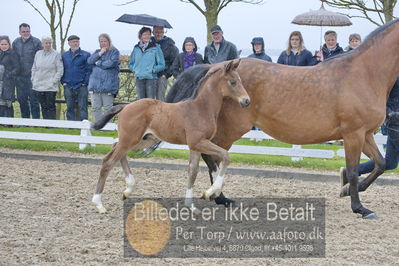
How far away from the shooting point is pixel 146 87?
11.6 metres

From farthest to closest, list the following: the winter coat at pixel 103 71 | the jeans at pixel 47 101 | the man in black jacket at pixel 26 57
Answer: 1. the man in black jacket at pixel 26 57
2. the jeans at pixel 47 101
3. the winter coat at pixel 103 71

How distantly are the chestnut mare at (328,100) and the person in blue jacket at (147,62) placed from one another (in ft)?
13.1

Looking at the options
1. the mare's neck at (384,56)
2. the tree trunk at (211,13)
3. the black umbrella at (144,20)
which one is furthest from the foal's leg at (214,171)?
the tree trunk at (211,13)

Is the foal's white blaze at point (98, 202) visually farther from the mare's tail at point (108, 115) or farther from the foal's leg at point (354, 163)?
the foal's leg at point (354, 163)

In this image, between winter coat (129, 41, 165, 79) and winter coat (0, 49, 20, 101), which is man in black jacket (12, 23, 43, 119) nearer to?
winter coat (0, 49, 20, 101)

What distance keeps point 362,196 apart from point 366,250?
2.80 metres

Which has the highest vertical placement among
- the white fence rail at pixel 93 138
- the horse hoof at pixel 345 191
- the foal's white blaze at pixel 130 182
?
the foal's white blaze at pixel 130 182

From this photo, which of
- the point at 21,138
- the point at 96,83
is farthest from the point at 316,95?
the point at 21,138

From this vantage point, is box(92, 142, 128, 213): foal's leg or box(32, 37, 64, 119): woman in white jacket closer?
box(92, 142, 128, 213): foal's leg

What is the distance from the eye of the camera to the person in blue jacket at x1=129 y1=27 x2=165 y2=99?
11409 millimetres

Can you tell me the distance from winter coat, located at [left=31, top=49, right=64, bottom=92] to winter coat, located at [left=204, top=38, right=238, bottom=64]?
2727 mm

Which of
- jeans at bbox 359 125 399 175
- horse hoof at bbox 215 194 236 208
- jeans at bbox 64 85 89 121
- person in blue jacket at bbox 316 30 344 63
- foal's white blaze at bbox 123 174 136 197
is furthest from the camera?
jeans at bbox 64 85 89 121

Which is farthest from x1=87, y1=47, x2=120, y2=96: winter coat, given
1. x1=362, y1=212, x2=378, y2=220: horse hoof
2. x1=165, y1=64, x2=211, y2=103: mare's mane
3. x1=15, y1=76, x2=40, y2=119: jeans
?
x1=362, y1=212, x2=378, y2=220: horse hoof

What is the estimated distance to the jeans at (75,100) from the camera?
12102mm
